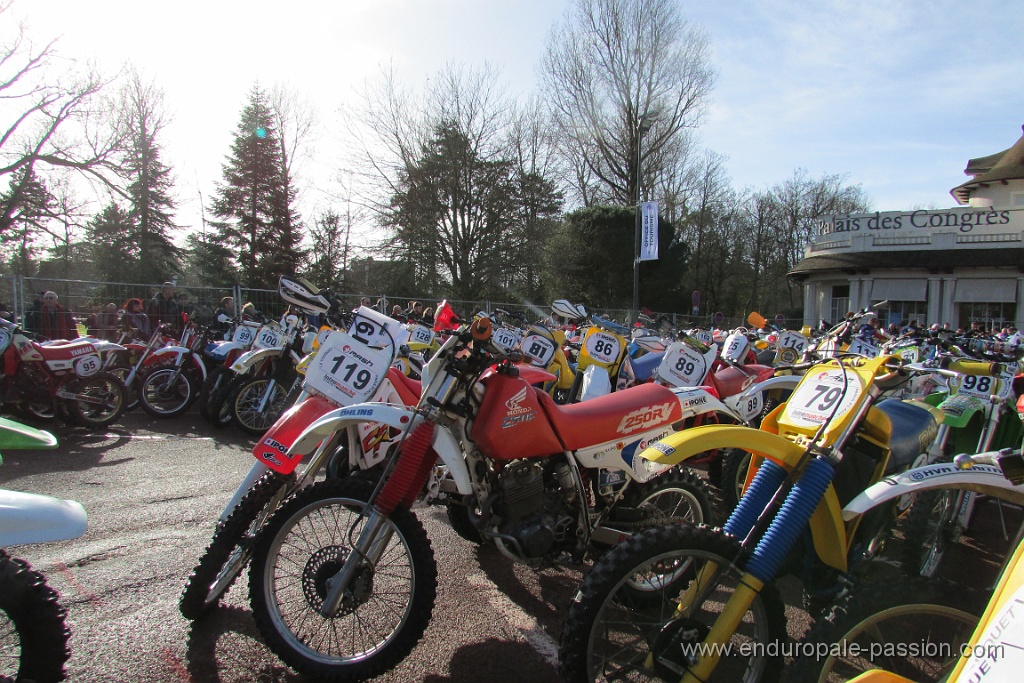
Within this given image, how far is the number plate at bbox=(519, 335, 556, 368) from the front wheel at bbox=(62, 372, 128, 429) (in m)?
4.71

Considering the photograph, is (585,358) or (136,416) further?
(136,416)

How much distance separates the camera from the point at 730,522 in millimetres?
2137

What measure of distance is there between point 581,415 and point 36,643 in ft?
7.10

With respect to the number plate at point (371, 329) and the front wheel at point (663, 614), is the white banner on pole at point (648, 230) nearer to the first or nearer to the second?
the number plate at point (371, 329)

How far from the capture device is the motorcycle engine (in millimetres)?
2539

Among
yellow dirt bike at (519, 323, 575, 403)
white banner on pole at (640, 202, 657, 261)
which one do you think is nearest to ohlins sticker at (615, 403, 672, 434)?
yellow dirt bike at (519, 323, 575, 403)

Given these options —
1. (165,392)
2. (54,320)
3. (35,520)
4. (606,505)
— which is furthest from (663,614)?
(54,320)

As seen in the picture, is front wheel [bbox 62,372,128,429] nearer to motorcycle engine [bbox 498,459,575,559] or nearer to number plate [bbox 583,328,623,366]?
number plate [bbox 583,328,623,366]

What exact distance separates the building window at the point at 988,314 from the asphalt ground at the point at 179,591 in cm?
2663

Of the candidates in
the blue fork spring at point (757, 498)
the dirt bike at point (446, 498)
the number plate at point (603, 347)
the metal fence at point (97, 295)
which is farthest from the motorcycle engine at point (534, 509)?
the metal fence at point (97, 295)

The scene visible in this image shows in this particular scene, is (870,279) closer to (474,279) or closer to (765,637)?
(474,279)

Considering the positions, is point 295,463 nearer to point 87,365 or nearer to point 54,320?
point 87,365

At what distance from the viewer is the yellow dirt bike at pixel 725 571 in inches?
73.3

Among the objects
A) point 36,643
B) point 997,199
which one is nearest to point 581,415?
point 36,643
